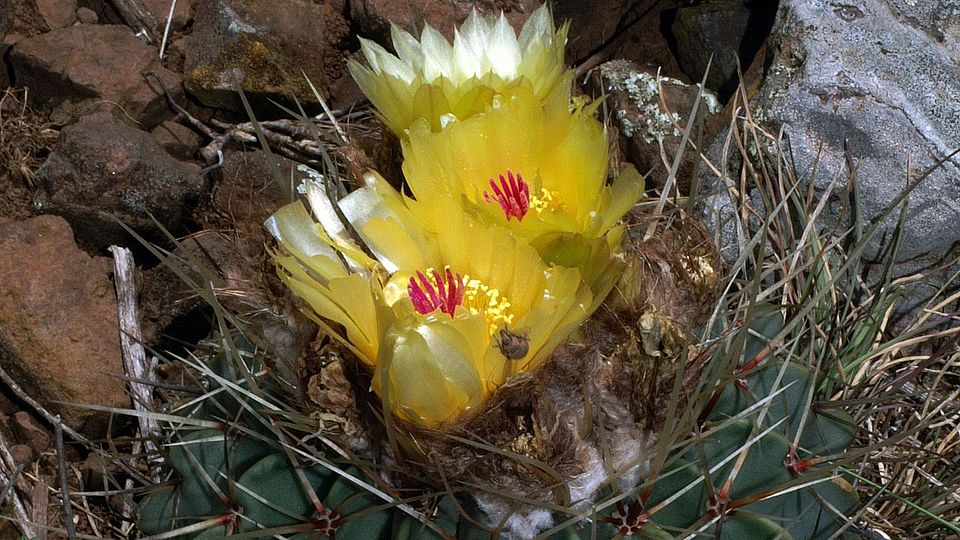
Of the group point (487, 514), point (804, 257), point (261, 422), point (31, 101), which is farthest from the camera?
point (31, 101)

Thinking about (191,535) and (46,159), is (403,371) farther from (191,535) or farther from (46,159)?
(46,159)

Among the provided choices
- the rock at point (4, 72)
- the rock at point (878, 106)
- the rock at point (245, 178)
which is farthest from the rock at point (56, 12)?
the rock at point (878, 106)

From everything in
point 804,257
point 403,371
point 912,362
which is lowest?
point 912,362

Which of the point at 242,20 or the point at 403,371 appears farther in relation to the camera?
the point at 242,20

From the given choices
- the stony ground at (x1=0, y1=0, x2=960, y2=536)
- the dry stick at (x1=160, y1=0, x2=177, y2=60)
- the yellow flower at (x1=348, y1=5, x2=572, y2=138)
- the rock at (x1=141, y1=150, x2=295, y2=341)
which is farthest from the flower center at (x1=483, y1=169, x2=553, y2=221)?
the dry stick at (x1=160, y1=0, x2=177, y2=60)

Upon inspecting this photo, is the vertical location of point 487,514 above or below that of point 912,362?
above

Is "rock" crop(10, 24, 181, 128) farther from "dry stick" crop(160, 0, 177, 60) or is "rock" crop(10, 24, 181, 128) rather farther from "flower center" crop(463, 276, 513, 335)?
"flower center" crop(463, 276, 513, 335)

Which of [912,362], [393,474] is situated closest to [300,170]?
[393,474]
